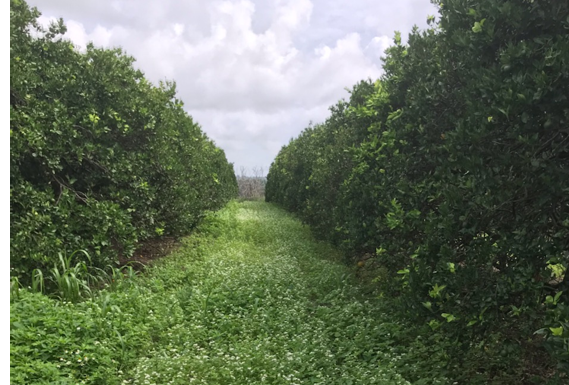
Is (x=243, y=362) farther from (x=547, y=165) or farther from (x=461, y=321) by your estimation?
(x=547, y=165)

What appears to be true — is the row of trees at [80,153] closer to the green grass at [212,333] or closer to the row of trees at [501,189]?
the green grass at [212,333]

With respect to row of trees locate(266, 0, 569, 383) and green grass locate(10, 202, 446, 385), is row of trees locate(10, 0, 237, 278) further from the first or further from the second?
row of trees locate(266, 0, 569, 383)

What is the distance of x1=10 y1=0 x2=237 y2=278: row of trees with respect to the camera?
5379mm

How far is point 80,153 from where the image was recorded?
614 centimetres

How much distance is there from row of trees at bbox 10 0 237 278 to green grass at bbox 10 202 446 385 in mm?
1060

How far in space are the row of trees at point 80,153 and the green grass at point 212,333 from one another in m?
1.06

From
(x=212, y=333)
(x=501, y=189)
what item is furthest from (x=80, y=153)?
(x=501, y=189)

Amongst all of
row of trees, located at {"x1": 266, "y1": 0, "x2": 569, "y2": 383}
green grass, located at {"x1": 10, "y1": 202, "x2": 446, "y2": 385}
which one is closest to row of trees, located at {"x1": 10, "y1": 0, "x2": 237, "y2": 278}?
green grass, located at {"x1": 10, "y1": 202, "x2": 446, "y2": 385}

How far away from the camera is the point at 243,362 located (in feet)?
12.5

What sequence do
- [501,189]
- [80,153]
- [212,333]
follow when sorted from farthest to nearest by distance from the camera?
[80,153] < [212,333] < [501,189]

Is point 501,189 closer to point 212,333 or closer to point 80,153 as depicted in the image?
point 212,333

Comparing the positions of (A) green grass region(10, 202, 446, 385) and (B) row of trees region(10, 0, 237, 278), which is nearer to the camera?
(A) green grass region(10, 202, 446, 385)

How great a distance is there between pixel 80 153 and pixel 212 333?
3.92m

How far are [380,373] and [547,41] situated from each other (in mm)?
3363
